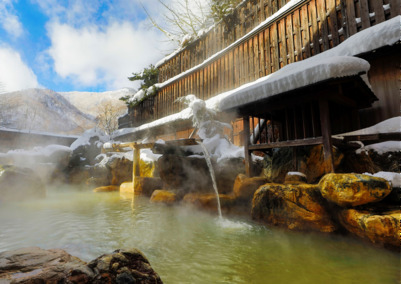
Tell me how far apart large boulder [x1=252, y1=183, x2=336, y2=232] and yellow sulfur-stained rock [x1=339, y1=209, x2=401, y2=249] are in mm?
424

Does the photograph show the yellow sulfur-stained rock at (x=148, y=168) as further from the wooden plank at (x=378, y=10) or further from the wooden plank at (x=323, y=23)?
the wooden plank at (x=378, y=10)

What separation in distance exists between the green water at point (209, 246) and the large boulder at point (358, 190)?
0.62m

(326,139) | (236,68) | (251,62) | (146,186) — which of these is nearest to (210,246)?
(326,139)

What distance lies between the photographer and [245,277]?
7.22 feet

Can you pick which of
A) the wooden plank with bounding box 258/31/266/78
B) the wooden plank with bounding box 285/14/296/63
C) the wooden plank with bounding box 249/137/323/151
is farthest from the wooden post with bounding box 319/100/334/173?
the wooden plank with bounding box 258/31/266/78

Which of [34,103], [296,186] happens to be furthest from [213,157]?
[34,103]

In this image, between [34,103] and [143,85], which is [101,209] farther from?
[34,103]

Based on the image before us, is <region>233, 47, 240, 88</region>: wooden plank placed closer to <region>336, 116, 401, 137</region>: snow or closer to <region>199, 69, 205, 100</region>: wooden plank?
<region>199, 69, 205, 100</region>: wooden plank

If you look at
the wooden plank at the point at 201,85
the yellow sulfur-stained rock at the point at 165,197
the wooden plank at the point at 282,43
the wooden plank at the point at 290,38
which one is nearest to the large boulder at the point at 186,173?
the yellow sulfur-stained rock at the point at 165,197

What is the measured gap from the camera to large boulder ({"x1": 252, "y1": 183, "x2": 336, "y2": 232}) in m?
3.48

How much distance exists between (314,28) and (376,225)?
6.30 meters

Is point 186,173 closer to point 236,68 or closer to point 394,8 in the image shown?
point 236,68

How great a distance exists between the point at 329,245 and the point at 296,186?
105cm

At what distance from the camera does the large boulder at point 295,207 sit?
11.4 ft
